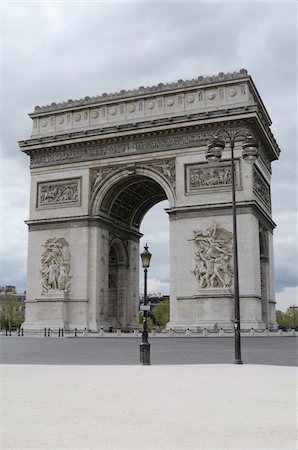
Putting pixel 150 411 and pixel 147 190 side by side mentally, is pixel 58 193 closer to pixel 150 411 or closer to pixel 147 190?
pixel 147 190

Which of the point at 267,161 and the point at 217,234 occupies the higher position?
the point at 267,161

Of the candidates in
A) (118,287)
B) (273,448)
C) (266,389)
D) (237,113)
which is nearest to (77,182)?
(118,287)

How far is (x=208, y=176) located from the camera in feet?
109

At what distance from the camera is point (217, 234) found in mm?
32250

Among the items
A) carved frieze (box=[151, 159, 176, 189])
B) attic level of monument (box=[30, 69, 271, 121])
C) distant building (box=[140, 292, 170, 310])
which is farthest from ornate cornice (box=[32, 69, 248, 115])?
distant building (box=[140, 292, 170, 310])

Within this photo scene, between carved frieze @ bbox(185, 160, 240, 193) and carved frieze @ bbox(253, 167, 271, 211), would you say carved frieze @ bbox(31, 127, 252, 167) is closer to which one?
carved frieze @ bbox(185, 160, 240, 193)

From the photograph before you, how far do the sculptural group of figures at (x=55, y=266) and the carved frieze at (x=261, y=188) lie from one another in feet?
40.9

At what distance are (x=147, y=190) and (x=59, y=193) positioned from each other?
6.74 metres

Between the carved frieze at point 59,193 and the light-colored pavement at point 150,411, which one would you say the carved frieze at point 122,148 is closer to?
the carved frieze at point 59,193

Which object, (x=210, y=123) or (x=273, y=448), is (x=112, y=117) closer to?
(x=210, y=123)

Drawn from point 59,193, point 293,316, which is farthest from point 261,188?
point 293,316

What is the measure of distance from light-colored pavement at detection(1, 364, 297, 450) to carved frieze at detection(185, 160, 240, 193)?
22.5 meters

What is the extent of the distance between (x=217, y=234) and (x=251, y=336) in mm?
6275

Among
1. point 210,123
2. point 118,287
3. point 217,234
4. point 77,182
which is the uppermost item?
point 210,123
